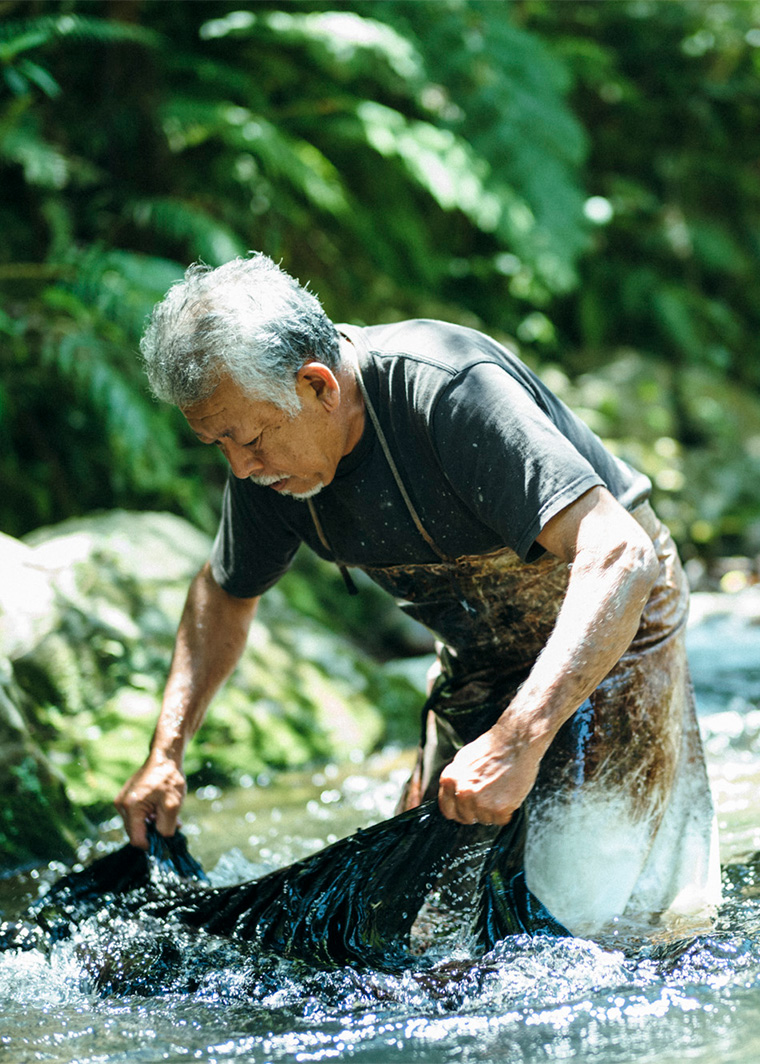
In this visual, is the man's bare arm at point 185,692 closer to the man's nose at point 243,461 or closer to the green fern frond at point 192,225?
the man's nose at point 243,461

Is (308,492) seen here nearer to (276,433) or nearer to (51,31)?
(276,433)

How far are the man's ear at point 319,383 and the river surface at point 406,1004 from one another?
117cm

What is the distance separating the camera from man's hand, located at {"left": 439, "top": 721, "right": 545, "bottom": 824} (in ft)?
6.23

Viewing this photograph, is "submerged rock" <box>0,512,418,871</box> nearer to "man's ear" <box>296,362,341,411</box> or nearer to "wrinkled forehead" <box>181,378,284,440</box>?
"wrinkled forehead" <box>181,378,284,440</box>

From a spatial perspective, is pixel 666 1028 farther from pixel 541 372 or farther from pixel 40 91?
pixel 541 372

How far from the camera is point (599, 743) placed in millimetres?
2346

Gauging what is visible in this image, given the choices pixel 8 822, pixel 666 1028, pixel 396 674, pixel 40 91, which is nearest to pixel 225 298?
pixel 666 1028

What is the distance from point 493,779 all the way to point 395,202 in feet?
22.8

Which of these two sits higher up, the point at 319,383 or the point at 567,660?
the point at 319,383

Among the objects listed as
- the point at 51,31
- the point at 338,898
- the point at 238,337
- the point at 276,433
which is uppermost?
the point at 51,31

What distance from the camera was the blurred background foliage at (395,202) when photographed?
18.4 ft

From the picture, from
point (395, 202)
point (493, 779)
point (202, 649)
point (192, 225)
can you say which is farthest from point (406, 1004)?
point (395, 202)

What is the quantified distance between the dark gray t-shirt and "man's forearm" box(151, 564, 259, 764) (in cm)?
6

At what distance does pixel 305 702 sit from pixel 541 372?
540 centimetres
